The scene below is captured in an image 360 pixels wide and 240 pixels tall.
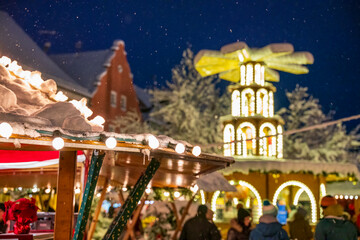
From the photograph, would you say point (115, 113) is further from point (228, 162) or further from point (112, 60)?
point (228, 162)

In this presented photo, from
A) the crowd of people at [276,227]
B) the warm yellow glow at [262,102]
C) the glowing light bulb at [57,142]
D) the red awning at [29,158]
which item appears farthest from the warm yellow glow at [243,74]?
the glowing light bulb at [57,142]

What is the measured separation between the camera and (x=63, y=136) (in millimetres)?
4504

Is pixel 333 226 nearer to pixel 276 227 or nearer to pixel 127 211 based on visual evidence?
pixel 276 227

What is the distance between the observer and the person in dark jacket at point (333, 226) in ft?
19.6

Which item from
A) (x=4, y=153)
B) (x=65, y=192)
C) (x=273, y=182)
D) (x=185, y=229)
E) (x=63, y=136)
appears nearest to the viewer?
(x=63, y=136)

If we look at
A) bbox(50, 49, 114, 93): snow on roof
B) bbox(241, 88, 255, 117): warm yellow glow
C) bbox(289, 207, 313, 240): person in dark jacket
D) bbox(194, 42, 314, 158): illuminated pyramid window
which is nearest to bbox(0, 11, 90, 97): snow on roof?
bbox(50, 49, 114, 93): snow on roof

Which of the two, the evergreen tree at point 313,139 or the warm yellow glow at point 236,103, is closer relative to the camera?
the warm yellow glow at point 236,103

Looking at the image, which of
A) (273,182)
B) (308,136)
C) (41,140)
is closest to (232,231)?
(41,140)

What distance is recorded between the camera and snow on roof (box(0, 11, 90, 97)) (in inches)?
1101

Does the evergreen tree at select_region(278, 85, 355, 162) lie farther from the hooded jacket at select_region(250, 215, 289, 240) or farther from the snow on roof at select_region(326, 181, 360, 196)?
the hooded jacket at select_region(250, 215, 289, 240)

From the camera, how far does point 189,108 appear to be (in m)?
35.1

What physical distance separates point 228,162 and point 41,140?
8.62 ft

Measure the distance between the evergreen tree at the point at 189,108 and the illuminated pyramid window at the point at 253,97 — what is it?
491 inches

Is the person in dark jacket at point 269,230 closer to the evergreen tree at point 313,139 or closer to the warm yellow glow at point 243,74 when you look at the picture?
the warm yellow glow at point 243,74
